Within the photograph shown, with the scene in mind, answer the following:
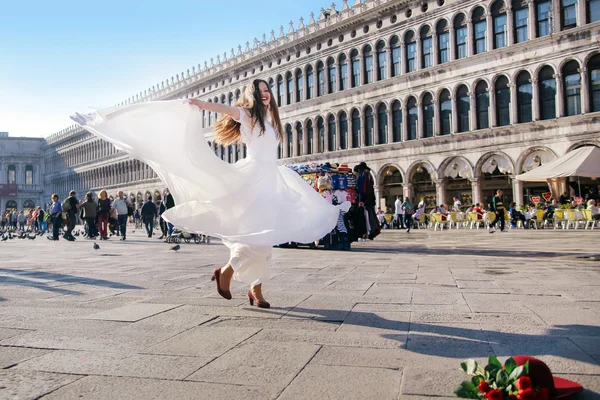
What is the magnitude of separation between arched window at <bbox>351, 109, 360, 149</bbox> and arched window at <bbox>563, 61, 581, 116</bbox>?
14.2 metres

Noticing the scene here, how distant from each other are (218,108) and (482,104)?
2946 centimetres

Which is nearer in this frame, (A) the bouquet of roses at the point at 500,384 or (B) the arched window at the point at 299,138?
(A) the bouquet of roses at the point at 500,384

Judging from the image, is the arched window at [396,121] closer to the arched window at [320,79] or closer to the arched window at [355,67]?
the arched window at [355,67]

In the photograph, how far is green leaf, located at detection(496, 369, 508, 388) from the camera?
2.12 metres

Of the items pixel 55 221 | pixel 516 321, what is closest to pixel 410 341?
pixel 516 321

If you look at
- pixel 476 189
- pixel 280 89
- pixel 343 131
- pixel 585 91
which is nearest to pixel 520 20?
pixel 585 91

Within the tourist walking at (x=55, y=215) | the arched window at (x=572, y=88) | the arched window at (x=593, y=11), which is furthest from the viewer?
the arched window at (x=572, y=88)

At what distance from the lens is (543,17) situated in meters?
28.4

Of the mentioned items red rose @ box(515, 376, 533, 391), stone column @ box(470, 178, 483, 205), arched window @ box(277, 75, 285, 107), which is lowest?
red rose @ box(515, 376, 533, 391)

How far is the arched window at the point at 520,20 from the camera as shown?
2900cm

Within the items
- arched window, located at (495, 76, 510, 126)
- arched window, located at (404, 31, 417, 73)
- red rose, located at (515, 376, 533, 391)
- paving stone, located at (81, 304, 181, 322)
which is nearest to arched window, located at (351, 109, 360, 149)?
arched window, located at (404, 31, 417, 73)

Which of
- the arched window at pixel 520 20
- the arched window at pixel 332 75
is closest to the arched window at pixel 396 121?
the arched window at pixel 332 75

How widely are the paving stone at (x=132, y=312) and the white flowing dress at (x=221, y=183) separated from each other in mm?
672

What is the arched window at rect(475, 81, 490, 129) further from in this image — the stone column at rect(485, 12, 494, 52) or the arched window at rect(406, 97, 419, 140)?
the arched window at rect(406, 97, 419, 140)
